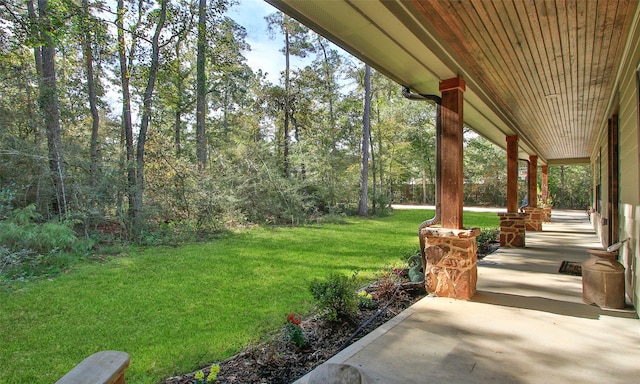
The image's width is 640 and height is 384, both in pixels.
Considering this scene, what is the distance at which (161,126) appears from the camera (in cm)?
1156

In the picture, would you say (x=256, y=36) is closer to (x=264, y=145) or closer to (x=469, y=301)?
(x=264, y=145)

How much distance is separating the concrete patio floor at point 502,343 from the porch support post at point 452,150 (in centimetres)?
96

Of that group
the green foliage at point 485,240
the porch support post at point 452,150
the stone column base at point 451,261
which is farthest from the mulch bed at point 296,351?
the green foliage at point 485,240

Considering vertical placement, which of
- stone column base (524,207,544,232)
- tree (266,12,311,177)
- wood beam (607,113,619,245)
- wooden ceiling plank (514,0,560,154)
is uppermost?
tree (266,12,311,177)

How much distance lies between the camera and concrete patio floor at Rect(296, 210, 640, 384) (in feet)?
6.49

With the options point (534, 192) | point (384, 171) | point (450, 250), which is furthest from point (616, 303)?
point (384, 171)

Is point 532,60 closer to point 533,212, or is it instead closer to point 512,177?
point 512,177

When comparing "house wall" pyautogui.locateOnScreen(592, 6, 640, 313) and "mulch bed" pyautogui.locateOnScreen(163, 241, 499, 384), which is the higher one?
"house wall" pyautogui.locateOnScreen(592, 6, 640, 313)

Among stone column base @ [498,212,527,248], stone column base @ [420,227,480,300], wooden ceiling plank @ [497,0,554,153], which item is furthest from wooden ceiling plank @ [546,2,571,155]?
stone column base @ [498,212,527,248]

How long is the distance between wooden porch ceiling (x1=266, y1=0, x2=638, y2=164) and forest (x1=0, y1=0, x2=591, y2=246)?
14.7ft

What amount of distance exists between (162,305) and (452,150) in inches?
142

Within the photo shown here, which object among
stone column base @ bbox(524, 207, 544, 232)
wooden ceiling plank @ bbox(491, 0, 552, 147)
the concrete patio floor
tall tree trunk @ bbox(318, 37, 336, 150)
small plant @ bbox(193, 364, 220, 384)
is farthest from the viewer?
tall tree trunk @ bbox(318, 37, 336, 150)

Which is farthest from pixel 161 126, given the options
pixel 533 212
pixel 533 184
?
pixel 533 212

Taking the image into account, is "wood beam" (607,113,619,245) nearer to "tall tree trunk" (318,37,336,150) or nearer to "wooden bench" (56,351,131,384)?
"wooden bench" (56,351,131,384)
